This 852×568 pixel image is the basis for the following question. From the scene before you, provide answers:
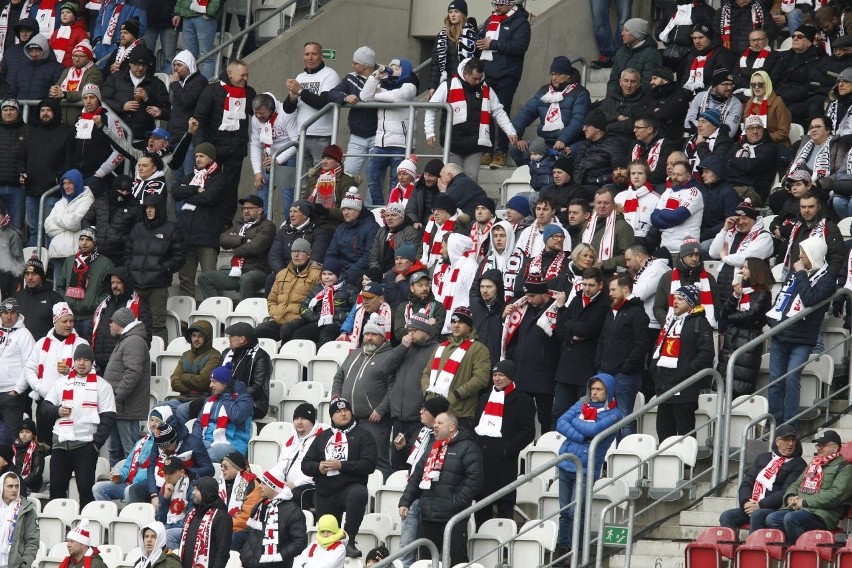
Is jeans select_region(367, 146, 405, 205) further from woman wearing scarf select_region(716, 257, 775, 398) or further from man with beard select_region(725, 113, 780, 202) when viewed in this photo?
woman wearing scarf select_region(716, 257, 775, 398)

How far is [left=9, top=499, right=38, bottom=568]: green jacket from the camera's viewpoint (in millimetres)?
15883

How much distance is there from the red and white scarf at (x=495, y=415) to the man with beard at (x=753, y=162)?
3274mm

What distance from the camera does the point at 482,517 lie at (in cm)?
→ 1503

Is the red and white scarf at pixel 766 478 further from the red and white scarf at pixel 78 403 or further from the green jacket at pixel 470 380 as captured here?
the red and white scarf at pixel 78 403

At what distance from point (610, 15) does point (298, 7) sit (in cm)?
388

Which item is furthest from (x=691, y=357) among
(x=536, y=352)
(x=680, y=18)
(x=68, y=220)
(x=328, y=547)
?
(x=68, y=220)

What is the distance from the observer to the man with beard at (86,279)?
18.5 metres

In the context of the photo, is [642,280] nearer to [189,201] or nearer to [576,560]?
[576,560]

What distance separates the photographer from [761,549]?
43.2 ft

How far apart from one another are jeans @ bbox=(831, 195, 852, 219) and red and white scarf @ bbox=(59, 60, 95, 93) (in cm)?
822

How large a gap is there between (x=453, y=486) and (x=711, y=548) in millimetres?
1915

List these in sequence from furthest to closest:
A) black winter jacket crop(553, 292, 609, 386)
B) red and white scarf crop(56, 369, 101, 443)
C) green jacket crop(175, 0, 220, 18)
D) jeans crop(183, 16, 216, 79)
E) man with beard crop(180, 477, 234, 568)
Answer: jeans crop(183, 16, 216, 79) → green jacket crop(175, 0, 220, 18) → red and white scarf crop(56, 369, 101, 443) → black winter jacket crop(553, 292, 609, 386) → man with beard crop(180, 477, 234, 568)

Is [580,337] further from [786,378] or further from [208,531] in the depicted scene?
[208,531]

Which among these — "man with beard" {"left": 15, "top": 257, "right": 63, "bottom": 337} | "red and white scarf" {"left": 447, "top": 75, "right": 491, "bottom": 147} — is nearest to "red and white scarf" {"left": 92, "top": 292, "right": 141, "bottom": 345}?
"man with beard" {"left": 15, "top": 257, "right": 63, "bottom": 337}
